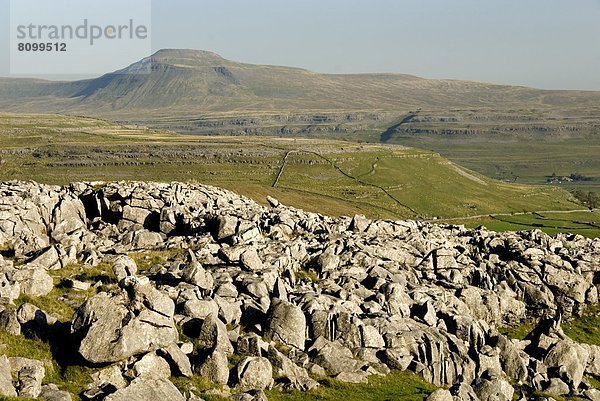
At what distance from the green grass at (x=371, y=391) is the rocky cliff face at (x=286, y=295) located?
2.97 ft

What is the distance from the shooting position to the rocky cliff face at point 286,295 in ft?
117

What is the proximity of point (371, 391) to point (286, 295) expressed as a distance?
1293 centimetres

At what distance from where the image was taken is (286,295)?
49.0 m

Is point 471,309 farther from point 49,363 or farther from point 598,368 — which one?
point 49,363

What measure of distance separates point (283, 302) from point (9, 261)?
77.4 feet

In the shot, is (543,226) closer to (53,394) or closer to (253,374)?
(253,374)

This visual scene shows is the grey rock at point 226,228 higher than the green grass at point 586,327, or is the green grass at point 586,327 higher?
the grey rock at point 226,228

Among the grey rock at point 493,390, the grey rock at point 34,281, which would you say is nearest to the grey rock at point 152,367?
the grey rock at point 34,281

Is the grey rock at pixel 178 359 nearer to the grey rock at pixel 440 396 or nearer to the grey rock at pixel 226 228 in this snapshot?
the grey rock at pixel 440 396

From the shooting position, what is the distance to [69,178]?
196250mm

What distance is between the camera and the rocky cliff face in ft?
117

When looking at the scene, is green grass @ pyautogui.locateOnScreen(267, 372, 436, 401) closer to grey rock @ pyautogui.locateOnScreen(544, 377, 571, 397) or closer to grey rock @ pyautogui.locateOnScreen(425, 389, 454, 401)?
grey rock @ pyautogui.locateOnScreen(425, 389, 454, 401)

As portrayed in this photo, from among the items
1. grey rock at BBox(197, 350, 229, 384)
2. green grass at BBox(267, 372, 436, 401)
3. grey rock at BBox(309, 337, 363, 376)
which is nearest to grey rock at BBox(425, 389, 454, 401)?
green grass at BBox(267, 372, 436, 401)

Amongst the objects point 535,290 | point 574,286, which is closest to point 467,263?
point 535,290
